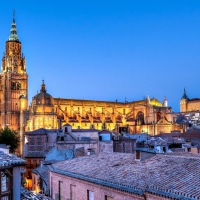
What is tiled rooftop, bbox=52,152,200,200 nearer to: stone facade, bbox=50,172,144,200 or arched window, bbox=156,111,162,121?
stone facade, bbox=50,172,144,200

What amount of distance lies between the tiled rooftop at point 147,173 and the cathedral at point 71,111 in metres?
78.8

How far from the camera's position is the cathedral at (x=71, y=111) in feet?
366

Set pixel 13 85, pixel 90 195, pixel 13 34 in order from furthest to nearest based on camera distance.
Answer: pixel 13 34 < pixel 13 85 < pixel 90 195

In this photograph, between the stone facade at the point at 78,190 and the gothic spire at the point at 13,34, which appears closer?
the stone facade at the point at 78,190

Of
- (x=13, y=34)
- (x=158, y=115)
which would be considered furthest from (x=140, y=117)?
(x=13, y=34)

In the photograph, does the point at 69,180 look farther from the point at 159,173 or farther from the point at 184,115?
the point at 184,115

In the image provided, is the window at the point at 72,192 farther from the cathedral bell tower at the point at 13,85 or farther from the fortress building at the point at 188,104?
the fortress building at the point at 188,104

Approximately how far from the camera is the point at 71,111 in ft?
387

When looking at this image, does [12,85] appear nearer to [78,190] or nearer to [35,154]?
[35,154]

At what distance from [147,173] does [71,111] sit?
102m

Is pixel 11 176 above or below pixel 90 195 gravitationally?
above

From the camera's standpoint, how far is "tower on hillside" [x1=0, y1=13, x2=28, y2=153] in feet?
369

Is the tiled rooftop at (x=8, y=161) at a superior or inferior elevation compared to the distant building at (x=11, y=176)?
superior

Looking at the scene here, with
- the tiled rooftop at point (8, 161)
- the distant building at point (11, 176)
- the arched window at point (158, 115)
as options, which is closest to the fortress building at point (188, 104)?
the arched window at point (158, 115)
